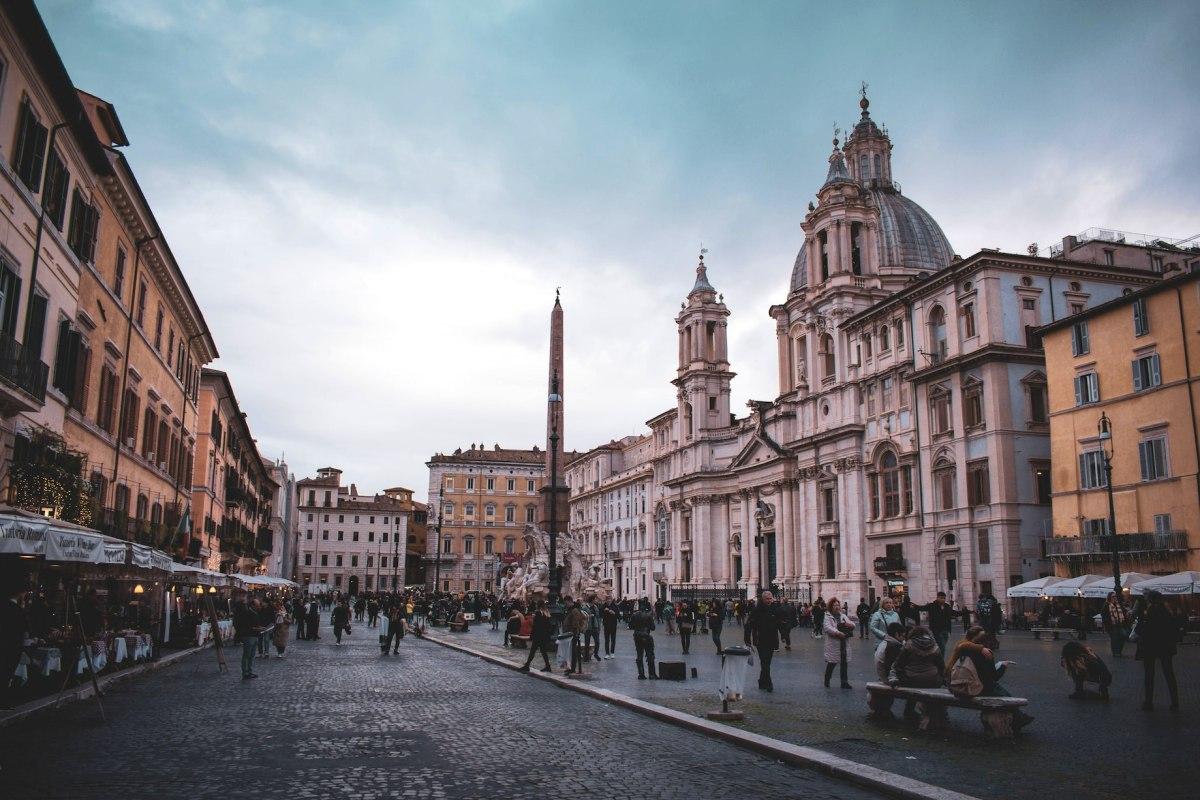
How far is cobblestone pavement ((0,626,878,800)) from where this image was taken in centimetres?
794

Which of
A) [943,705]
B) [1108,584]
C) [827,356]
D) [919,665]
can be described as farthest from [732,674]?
[827,356]

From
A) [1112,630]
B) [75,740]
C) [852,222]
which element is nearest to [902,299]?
[852,222]

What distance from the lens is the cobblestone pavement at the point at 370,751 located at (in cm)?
794

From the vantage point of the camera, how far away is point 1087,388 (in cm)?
3572

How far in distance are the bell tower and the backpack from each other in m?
64.0

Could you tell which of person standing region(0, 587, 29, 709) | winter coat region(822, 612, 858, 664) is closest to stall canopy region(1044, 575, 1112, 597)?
winter coat region(822, 612, 858, 664)

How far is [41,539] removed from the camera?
12.1m

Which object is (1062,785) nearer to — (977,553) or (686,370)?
(977,553)

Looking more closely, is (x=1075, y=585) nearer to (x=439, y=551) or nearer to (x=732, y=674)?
(x=732, y=674)

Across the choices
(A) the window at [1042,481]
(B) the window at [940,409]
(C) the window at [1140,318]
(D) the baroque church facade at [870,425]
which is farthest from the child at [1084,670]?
(B) the window at [940,409]

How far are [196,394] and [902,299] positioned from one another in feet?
112

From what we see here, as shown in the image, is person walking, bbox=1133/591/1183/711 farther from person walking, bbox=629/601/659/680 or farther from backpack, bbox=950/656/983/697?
person walking, bbox=629/601/659/680

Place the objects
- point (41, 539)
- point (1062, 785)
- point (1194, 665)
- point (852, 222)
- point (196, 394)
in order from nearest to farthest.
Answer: point (1062, 785) < point (41, 539) < point (1194, 665) < point (196, 394) < point (852, 222)

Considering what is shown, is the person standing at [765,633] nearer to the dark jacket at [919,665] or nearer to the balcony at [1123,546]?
the dark jacket at [919,665]
